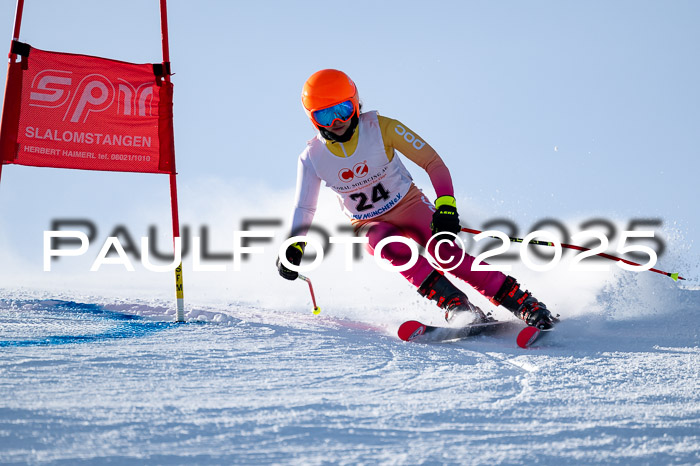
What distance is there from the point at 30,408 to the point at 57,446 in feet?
1.21

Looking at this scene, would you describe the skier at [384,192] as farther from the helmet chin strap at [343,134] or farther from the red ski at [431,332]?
the red ski at [431,332]

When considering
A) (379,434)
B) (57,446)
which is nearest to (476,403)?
(379,434)

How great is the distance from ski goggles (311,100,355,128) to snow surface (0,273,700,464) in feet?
4.33

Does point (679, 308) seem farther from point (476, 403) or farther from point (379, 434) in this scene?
point (379, 434)

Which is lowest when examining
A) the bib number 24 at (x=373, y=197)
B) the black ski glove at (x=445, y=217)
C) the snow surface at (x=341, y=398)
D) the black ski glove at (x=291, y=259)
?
the snow surface at (x=341, y=398)

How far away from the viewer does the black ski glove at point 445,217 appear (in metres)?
3.87

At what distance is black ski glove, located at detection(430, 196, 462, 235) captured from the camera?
3.87 metres

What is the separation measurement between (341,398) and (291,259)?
224 centimetres

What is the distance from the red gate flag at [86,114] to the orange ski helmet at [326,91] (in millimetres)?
1525

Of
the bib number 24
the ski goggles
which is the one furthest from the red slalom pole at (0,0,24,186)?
the bib number 24

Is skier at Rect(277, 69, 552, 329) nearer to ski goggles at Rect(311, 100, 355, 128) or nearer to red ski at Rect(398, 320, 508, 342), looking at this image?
ski goggles at Rect(311, 100, 355, 128)


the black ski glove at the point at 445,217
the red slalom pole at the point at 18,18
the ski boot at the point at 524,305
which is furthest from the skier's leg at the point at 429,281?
the red slalom pole at the point at 18,18

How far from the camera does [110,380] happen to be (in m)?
2.36

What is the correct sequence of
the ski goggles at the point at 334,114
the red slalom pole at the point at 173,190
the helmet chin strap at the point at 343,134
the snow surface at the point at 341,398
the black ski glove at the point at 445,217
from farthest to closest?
the red slalom pole at the point at 173,190 → the helmet chin strap at the point at 343,134 → the ski goggles at the point at 334,114 → the black ski glove at the point at 445,217 → the snow surface at the point at 341,398
